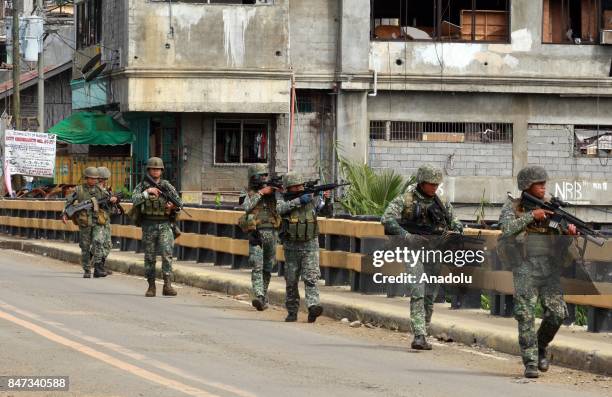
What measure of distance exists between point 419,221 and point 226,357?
2.48 metres

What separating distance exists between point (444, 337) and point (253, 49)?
73.1 feet

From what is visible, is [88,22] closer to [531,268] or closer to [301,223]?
[301,223]

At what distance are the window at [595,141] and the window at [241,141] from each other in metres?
7.99

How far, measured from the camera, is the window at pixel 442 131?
37.9m

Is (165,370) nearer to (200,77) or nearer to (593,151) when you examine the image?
(200,77)

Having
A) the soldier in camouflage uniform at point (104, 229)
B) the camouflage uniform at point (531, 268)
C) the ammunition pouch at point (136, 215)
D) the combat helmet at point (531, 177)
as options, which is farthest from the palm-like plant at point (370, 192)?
the combat helmet at point (531, 177)

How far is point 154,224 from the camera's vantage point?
65.9 ft

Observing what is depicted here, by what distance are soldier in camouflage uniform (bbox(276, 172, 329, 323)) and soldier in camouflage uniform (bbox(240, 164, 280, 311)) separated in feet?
4.23

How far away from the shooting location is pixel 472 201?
3825 cm

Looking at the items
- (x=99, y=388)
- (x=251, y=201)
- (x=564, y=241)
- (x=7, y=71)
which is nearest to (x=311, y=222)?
(x=251, y=201)

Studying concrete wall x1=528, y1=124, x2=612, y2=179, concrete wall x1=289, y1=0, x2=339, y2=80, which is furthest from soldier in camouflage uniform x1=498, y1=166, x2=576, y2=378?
concrete wall x1=528, y1=124, x2=612, y2=179

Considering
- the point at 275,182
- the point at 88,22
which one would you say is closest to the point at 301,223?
the point at 275,182

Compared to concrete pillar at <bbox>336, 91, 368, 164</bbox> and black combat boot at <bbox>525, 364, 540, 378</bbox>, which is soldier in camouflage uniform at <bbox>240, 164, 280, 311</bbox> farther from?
concrete pillar at <bbox>336, 91, 368, 164</bbox>

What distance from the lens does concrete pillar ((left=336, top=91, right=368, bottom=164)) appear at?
122 ft
